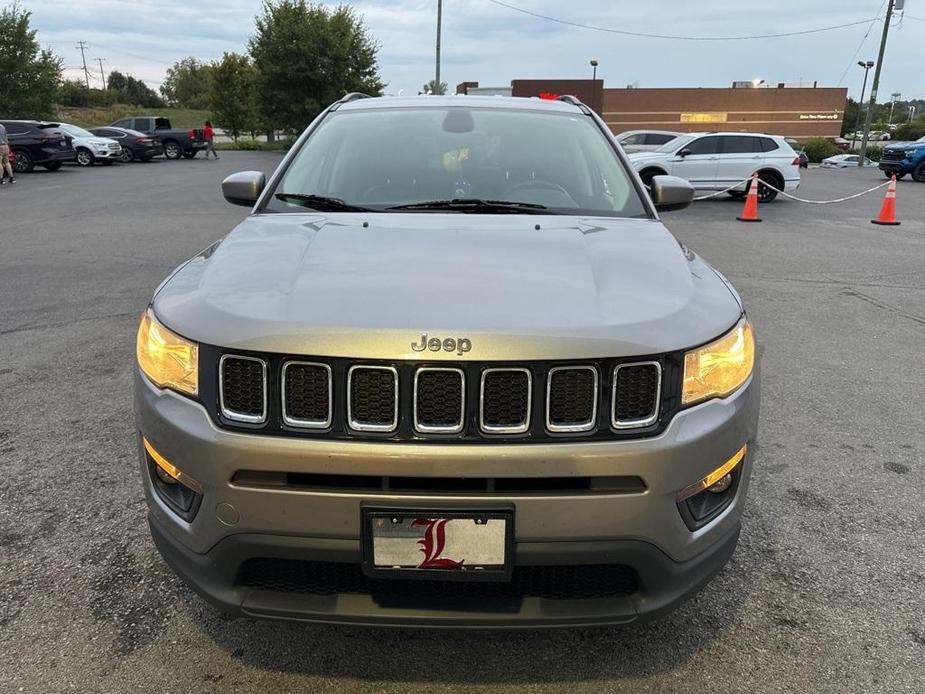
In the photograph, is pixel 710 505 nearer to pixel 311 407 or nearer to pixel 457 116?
pixel 311 407

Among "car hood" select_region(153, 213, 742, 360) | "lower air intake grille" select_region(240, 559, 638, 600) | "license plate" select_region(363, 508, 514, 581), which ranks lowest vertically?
"lower air intake grille" select_region(240, 559, 638, 600)

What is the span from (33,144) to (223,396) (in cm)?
2503

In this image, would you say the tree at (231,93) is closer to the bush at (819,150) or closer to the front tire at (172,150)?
the front tire at (172,150)

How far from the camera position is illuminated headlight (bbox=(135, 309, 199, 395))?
192 centimetres

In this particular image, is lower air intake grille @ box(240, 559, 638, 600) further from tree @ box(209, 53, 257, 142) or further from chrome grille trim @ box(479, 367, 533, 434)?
tree @ box(209, 53, 257, 142)

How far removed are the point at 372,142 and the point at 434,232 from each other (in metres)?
1.06

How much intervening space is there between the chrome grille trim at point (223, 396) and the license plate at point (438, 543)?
356 mm

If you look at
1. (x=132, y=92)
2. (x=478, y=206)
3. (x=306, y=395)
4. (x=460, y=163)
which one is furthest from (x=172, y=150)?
(x=132, y=92)

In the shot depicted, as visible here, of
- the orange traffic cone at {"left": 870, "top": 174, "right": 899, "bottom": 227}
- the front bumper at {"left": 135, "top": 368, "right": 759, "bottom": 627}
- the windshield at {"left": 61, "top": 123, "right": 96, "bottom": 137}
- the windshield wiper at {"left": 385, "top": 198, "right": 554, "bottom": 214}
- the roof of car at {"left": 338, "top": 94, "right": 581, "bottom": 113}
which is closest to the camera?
the front bumper at {"left": 135, "top": 368, "right": 759, "bottom": 627}

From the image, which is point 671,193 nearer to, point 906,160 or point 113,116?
point 906,160

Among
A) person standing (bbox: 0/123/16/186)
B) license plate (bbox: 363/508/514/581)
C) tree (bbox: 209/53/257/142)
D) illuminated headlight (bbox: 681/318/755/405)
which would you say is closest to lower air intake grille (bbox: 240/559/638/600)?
license plate (bbox: 363/508/514/581)

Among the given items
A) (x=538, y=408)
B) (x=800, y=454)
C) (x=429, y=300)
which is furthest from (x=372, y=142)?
(x=800, y=454)

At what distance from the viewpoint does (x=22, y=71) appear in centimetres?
3362

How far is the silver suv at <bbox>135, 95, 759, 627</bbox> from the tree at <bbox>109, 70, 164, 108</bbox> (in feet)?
317
